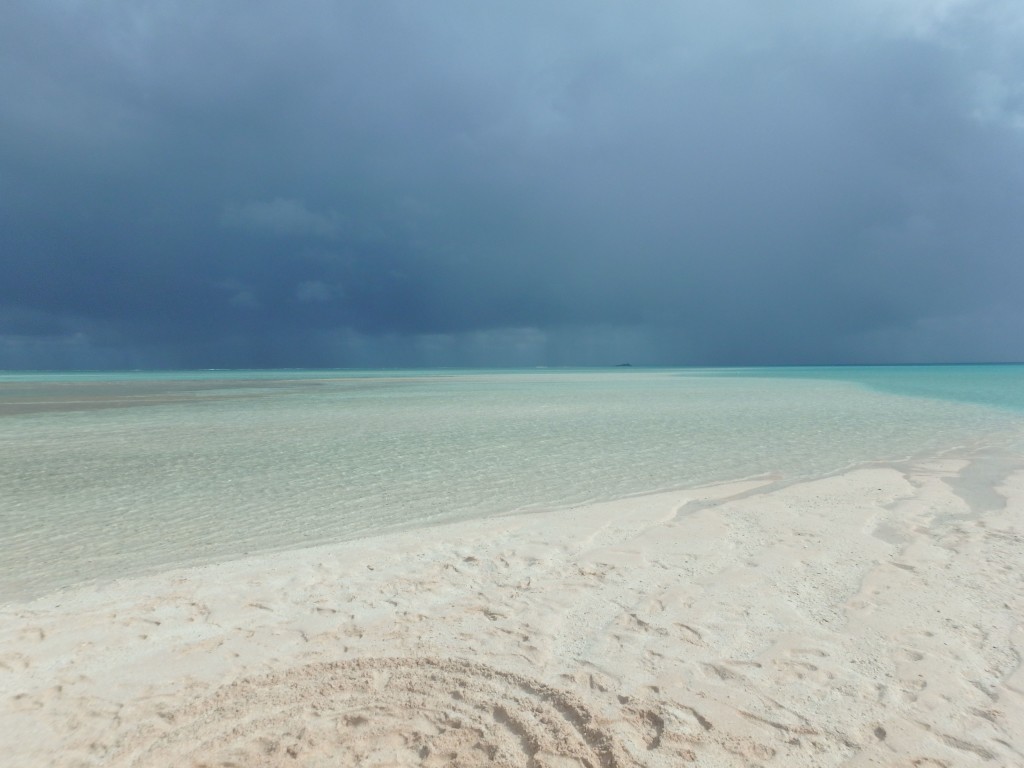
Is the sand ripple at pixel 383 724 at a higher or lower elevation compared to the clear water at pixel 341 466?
higher

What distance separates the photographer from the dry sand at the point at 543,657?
3160 millimetres

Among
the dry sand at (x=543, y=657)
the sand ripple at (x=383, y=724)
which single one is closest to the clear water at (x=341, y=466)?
the dry sand at (x=543, y=657)

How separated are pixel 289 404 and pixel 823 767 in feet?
101

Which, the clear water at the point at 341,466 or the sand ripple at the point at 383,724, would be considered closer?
the sand ripple at the point at 383,724

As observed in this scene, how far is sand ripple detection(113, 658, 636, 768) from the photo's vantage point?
3078 millimetres

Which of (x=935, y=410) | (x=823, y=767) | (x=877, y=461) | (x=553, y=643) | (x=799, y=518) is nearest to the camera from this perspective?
(x=823, y=767)

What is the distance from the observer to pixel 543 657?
159 inches

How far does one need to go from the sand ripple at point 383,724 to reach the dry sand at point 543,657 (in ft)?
0.04

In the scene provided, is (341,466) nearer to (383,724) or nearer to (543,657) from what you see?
(543,657)

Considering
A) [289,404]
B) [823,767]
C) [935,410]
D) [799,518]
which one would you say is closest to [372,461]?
[799,518]

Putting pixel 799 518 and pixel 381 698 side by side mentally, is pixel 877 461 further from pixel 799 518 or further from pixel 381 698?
pixel 381 698

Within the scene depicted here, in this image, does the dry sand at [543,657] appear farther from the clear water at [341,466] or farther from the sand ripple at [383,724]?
the clear water at [341,466]

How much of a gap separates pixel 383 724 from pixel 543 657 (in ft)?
3.99

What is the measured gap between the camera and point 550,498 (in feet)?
30.3
